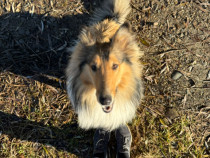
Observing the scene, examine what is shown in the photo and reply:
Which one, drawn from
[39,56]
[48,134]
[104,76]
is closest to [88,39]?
[104,76]

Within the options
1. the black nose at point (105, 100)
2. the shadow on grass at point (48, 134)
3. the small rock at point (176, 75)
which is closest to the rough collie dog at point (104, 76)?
the black nose at point (105, 100)

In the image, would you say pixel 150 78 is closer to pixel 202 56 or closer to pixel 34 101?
pixel 202 56

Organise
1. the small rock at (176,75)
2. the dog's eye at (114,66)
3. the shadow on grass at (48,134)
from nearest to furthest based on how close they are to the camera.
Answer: the dog's eye at (114,66)
the shadow on grass at (48,134)
the small rock at (176,75)

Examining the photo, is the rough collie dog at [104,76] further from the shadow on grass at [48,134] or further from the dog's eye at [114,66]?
the shadow on grass at [48,134]

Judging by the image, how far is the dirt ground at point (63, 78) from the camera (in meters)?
3.29

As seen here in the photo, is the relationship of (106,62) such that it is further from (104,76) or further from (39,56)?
(39,56)

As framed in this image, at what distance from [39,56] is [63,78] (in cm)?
58

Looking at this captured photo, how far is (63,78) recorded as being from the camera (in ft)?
11.1

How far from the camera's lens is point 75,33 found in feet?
11.4

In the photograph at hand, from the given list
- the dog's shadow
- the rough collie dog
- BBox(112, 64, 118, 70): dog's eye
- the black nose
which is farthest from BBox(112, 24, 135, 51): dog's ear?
the dog's shadow

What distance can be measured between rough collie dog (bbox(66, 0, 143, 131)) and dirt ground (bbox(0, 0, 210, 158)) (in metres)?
0.73

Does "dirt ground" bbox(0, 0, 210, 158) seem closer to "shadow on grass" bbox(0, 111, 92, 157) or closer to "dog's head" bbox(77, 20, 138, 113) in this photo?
"shadow on grass" bbox(0, 111, 92, 157)

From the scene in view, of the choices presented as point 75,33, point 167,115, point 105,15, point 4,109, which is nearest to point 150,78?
point 167,115

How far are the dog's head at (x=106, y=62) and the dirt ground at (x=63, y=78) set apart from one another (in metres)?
1.13
